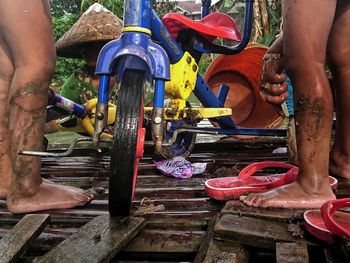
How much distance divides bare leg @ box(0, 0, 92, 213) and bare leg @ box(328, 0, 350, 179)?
4.39 feet

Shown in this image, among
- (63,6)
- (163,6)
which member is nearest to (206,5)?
(163,6)

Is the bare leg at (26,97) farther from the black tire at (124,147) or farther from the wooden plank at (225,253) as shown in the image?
the wooden plank at (225,253)

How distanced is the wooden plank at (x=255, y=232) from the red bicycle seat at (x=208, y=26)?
119cm

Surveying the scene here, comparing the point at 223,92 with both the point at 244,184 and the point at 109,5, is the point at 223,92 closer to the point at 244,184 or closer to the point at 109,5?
the point at 244,184

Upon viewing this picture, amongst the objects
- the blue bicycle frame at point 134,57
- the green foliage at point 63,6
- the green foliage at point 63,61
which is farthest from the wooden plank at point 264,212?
the green foliage at point 63,6

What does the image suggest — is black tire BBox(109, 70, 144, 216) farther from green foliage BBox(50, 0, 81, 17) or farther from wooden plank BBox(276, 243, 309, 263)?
green foliage BBox(50, 0, 81, 17)

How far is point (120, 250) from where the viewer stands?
4.28 feet

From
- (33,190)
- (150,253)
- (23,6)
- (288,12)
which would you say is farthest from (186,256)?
(23,6)

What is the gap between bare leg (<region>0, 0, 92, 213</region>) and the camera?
1728mm

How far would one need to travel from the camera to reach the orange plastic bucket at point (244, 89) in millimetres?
3906

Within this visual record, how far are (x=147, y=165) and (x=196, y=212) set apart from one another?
40.0 inches

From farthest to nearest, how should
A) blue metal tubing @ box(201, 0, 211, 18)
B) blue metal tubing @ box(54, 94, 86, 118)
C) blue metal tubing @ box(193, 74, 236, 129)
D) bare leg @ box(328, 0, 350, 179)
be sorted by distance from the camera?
blue metal tubing @ box(201, 0, 211, 18), blue metal tubing @ box(54, 94, 86, 118), blue metal tubing @ box(193, 74, 236, 129), bare leg @ box(328, 0, 350, 179)

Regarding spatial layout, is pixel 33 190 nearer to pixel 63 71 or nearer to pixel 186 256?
pixel 186 256

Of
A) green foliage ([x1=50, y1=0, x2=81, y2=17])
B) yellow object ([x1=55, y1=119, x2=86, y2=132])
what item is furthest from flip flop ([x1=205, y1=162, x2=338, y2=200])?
green foliage ([x1=50, y1=0, x2=81, y2=17])
